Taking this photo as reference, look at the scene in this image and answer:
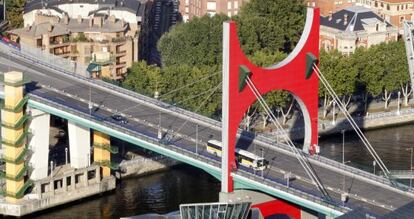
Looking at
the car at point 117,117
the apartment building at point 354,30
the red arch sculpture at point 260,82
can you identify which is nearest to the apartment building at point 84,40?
the car at point 117,117

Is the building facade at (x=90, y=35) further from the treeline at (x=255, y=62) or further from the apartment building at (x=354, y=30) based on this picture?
the apartment building at (x=354, y=30)

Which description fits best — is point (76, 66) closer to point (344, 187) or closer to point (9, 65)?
point (9, 65)

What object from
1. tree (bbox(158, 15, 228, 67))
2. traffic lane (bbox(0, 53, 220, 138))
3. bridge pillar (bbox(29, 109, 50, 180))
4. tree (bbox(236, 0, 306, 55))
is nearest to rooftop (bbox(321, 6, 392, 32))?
tree (bbox(236, 0, 306, 55))

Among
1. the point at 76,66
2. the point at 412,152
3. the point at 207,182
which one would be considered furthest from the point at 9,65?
the point at 412,152

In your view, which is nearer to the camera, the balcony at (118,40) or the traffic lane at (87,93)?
the traffic lane at (87,93)

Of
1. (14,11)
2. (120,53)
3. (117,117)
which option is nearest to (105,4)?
(120,53)
